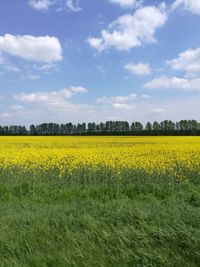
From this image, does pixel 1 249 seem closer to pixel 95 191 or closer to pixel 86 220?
pixel 86 220

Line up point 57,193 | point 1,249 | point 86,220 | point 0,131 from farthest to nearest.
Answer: point 0,131, point 57,193, point 86,220, point 1,249

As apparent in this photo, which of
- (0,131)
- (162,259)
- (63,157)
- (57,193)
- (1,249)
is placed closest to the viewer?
(162,259)

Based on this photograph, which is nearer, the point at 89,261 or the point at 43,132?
the point at 89,261

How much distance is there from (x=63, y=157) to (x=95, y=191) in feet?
24.4

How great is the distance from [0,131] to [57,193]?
93550 millimetres

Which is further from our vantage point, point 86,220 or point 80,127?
point 80,127

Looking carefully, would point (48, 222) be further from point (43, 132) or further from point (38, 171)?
point (43, 132)

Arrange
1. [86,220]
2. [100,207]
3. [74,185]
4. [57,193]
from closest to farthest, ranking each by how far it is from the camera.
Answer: [86,220] < [100,207] < [57,193] < [74,185]

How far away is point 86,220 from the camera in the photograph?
716 cm

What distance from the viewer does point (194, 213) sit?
23.8 ft

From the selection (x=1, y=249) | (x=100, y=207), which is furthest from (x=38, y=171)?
(x=1, y=249)

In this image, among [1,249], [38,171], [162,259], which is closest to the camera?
[162,259]

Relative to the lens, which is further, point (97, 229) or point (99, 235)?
point (97, 229)

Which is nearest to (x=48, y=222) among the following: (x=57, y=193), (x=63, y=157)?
(x=57, y=193)
